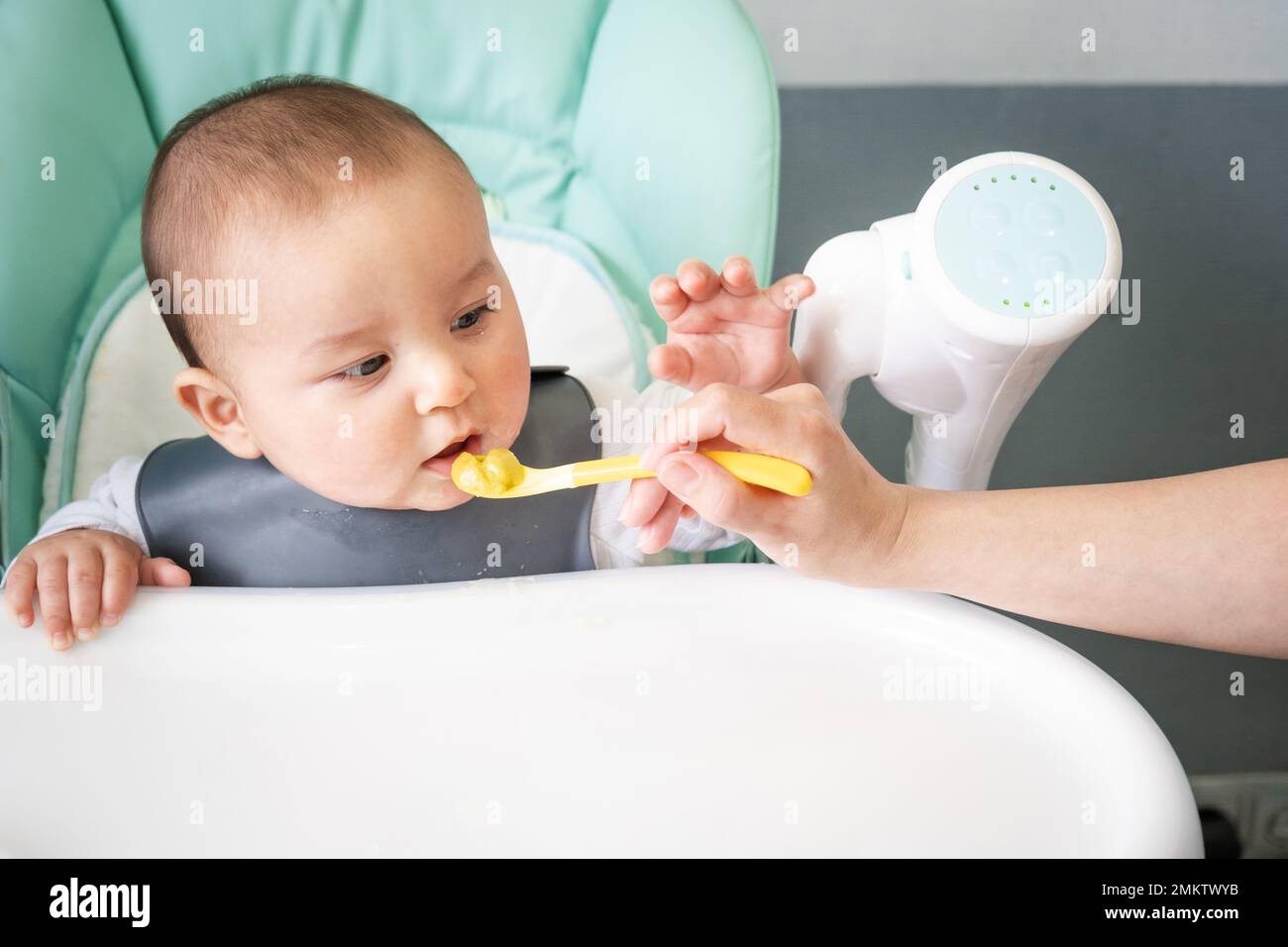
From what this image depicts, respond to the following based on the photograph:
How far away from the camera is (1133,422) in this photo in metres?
1.47

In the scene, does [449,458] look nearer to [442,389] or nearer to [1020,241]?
[442,389]

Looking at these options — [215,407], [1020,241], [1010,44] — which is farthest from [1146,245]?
[215,407]

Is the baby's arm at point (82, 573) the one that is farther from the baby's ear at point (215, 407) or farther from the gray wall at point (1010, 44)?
the gray wall at point (1010, 44)

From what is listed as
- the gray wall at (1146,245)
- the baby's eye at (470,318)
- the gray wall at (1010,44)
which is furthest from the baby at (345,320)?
the gray wall at (1010,44)

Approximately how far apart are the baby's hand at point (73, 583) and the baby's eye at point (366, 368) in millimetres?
189

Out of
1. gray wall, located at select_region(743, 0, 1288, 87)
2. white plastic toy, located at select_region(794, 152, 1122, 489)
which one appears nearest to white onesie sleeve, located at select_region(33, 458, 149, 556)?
white plastic toy, located at select_region(794, 152, 1122, 489)

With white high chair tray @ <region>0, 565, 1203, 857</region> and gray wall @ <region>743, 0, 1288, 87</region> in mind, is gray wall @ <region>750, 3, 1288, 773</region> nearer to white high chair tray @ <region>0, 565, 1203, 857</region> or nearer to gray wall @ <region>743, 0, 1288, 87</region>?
gray wall @ <region>743, 0, 1288, 87</region>

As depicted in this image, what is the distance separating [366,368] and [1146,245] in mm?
1300

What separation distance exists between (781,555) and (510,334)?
0.23m

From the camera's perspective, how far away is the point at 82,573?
69cm

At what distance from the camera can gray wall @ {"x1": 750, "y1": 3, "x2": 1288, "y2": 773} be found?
129 centimetres

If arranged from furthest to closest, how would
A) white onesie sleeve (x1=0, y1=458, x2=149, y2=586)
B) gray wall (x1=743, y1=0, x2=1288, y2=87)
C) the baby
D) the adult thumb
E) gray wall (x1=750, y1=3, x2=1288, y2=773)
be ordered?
gray wall (x1=743, y1=0, x2=1288, y2=87) < gray wall (x1=750, y1=3, x2=1288, y2=773) < white onesie sleeve (x1=0, y1=458, x2=149, y2=586) < the baby < the adult thumb

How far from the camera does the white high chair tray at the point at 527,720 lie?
25.4 inches
